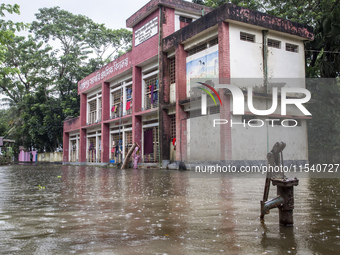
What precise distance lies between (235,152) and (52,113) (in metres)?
26.4

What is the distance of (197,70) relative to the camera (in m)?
18.4

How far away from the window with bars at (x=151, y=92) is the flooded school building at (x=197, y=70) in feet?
0.21

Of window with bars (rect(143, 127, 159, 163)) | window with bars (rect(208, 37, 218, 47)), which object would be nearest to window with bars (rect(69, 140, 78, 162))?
window with bars (rect(143, 127, 159, 163))

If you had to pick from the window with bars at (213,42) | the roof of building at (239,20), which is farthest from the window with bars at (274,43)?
the window with bars at (213,42)

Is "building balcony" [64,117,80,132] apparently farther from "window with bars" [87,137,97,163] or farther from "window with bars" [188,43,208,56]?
"window with bars" [188,43,208,56]

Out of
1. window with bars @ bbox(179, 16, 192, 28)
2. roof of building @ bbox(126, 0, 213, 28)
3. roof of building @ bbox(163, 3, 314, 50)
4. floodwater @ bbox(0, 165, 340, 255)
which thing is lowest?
floodwater @ bbox(0, 165, 340, 255)

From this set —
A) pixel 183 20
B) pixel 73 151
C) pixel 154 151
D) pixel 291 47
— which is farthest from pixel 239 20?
pixel 73 151

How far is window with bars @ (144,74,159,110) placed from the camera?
74.2 ft

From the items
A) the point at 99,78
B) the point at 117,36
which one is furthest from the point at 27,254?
the point at 117,36

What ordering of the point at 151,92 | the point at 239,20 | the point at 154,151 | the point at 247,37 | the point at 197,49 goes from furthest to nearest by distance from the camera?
the point at 151,92
the point at 154,151
the point at 197,49
the point at 247,37
the point at 239,20

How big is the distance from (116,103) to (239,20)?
47.8 feet

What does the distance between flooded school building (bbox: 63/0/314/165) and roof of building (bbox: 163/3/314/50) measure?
0.15ft

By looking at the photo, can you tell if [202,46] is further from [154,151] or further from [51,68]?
[51,68]

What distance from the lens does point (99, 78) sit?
3027 cm
